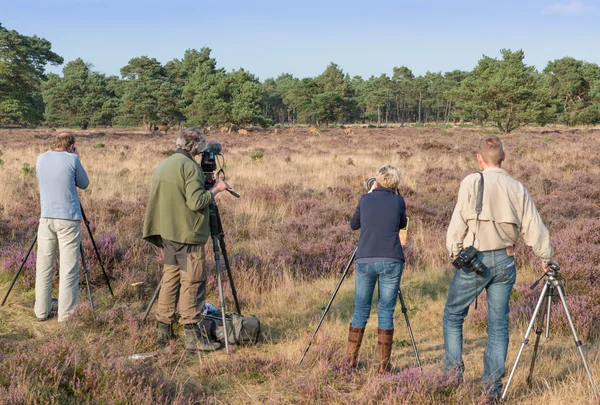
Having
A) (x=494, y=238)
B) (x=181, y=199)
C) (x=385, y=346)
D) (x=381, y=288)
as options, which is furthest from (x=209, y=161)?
(x=494, y=238)

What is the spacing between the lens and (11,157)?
768 inches

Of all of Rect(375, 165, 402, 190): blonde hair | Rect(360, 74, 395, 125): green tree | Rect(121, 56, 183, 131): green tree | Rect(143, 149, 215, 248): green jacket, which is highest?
Rect(360, 74, 395, 125): green tree

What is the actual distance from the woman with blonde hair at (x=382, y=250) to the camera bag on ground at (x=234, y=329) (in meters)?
1.15

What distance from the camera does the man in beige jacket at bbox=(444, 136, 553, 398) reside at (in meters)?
3.65

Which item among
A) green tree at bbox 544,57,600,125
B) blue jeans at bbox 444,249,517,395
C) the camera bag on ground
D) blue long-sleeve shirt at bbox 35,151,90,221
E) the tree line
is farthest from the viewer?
green tree at bbox 544,57,600,125

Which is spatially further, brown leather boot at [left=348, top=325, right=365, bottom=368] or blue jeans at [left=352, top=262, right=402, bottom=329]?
brown leather boot at [left=348, top=325, right=365, bottom=368]

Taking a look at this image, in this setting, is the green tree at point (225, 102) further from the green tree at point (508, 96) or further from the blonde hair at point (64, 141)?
the blonde hair at point (64, 141)

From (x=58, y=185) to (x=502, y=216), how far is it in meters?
4.31

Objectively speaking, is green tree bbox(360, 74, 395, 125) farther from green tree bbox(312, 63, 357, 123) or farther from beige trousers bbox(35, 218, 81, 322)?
beige trousers bbox(35, 218, 81, 322)

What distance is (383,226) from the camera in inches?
162

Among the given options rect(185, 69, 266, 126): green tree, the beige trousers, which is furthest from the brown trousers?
rect(185, 69, 266, 126): green tree

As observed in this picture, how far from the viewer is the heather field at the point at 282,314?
3.59 metres

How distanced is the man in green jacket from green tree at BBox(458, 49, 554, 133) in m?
45.4

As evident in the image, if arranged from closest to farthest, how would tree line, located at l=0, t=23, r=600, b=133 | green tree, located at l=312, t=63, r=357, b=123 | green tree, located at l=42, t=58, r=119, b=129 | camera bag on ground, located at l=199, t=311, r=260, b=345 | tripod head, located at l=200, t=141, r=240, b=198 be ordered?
1. tripod head, located at l=200, t=141, r=240, b=198
2. camera bag on ground, located at l=199, t=311, r=260, b=345
3. tree line, located at l=0, t=23, r=600, b=133
4. green tree, located at l=42, t=58, r=119, b=129
5. green tree, located at l=312, t=63, r=357, b=123
